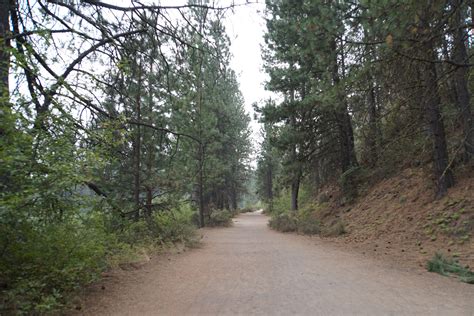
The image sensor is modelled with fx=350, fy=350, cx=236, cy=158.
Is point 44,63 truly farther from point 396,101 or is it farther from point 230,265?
point 396,101

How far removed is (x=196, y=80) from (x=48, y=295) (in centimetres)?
478

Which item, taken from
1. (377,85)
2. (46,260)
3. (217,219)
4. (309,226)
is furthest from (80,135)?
(217,219)

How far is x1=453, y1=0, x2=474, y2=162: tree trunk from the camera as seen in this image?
6938 mm

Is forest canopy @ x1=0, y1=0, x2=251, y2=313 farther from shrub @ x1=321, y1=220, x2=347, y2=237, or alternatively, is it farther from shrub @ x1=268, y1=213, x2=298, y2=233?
shrub @ x1=268, y1=213, x2=298, y2=233

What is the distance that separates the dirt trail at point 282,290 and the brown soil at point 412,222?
135cm

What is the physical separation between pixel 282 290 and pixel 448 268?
3369 millimetres

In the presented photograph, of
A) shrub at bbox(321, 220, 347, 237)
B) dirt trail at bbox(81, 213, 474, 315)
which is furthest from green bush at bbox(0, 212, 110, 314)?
shrub at bbox(321, 220, 347, 237)

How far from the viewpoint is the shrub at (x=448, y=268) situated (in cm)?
614

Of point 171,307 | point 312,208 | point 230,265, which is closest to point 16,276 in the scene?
point 171,307

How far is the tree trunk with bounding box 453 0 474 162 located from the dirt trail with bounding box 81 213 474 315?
10.3 ft

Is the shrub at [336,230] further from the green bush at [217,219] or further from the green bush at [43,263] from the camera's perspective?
the green bush at [217,219]

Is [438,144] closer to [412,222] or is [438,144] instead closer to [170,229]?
[412,222]

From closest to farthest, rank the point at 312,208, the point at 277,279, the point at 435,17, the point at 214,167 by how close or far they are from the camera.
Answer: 1. the point at 277,279
2. the point at 435,17
3. the point at 312,208
4. the point at 214,167

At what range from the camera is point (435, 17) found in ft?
22.6
